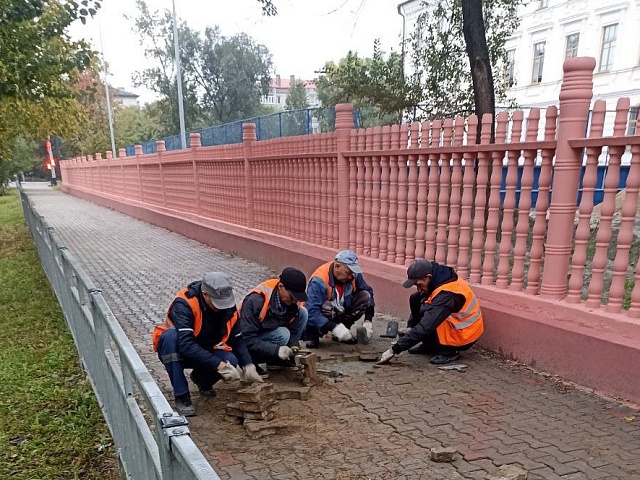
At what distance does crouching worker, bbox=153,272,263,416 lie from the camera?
11.2ft

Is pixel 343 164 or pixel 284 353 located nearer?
pixel 284 353

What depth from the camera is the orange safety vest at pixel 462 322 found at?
4.30 m

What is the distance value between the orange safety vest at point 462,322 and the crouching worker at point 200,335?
5.74 ft

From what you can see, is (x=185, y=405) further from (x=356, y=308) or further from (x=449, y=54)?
(x=449, y=54)

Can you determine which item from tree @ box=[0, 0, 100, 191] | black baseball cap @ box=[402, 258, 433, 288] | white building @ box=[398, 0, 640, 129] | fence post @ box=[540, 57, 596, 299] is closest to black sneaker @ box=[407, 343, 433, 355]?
black baseball cap @ box=[402, 258, 433, 288]

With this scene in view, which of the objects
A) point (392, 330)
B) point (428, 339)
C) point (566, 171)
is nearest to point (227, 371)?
point (428, 339)

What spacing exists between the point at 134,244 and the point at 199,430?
883 centimetres

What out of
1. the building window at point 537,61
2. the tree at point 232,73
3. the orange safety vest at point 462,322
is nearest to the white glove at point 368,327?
the orange safety vest at point 462,322

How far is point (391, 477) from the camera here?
9.30 feet

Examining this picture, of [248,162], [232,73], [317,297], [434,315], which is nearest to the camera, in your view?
[434,315]

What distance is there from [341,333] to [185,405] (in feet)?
5.70

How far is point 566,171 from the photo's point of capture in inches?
152

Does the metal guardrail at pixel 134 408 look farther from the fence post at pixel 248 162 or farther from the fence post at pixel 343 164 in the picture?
the fence post at pixel 248 162

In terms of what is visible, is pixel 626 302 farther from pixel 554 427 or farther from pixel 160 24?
pixel 160 24
